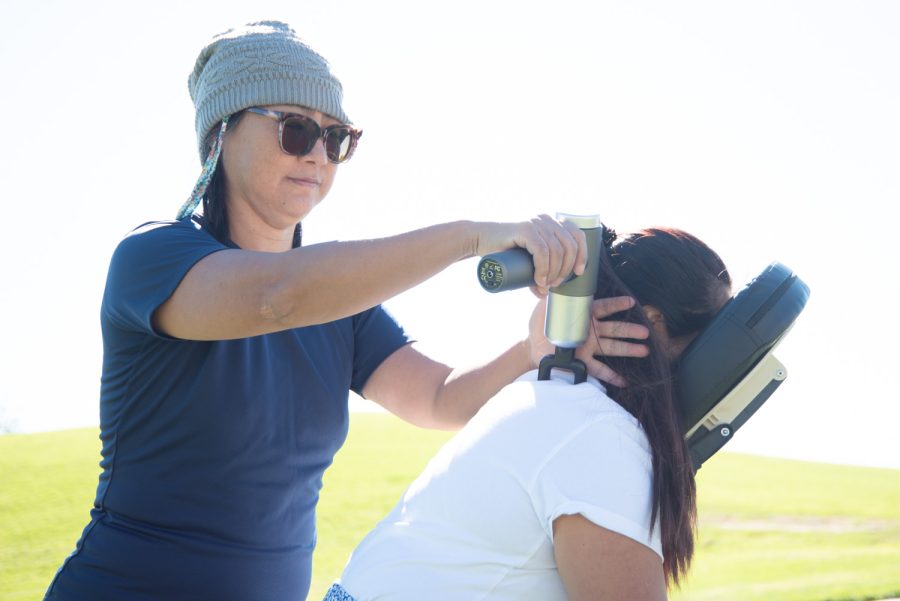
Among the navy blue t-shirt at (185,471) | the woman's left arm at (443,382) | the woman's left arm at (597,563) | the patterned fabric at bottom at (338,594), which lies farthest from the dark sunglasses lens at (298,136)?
the woman's left arm at (597,563)

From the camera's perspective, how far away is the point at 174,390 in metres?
2.18

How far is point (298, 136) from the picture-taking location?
239cm

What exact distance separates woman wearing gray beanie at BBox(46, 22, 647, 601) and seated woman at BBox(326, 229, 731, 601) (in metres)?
0.16

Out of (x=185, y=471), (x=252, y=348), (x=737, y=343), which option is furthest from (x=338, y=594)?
(x=737, y=343)

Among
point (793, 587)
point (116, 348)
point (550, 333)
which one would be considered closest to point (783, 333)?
point (550, 333)

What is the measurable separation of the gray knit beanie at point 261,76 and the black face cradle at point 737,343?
115 centimetres

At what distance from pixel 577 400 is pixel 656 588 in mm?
330

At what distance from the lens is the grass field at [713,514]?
6332 mm

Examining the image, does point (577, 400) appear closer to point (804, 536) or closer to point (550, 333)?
point (550, 333)

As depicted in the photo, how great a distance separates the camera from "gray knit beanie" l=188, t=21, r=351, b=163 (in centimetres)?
237

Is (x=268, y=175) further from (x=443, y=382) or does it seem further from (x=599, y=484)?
(x=599, y=484)

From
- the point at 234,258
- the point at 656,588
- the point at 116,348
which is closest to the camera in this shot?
the point at 656,588

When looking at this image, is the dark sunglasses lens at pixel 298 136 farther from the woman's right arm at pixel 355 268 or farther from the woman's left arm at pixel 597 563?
the woman's left arm at pixel 597 563

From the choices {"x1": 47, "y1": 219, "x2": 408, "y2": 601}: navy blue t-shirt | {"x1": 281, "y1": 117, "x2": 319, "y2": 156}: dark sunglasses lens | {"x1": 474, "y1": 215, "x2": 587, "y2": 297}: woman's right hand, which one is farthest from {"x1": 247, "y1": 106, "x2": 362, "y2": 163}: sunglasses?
{"x1": 474, "y1": 215, "x2": 587, "y2": 297}: woman's right hand
